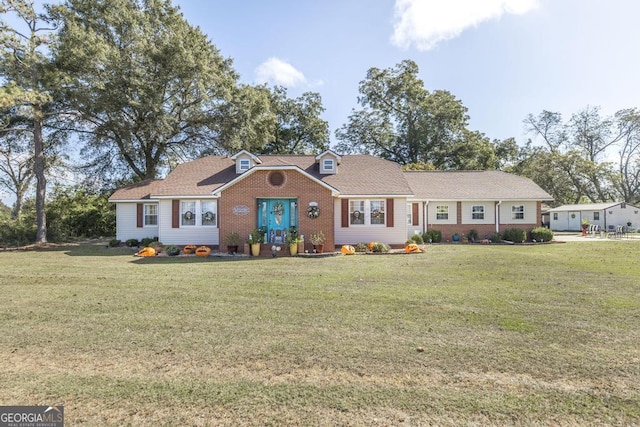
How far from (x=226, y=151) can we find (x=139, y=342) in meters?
25.0

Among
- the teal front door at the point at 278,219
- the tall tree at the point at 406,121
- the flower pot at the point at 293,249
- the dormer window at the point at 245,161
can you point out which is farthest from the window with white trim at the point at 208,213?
the tall tree at the point at 406,121

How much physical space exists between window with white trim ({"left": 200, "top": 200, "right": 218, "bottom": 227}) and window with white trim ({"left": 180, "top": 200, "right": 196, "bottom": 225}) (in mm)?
449

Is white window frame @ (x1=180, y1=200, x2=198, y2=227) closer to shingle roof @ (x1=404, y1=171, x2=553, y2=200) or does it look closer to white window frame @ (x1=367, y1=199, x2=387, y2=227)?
white window frame @ (x1=367, y1=199, x2=387, y2=227)

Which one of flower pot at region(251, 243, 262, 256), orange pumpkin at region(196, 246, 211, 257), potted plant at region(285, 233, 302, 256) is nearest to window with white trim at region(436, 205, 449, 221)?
potted plant at region(285, 233, 302, 256)

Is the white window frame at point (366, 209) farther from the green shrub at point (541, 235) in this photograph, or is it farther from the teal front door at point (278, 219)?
the green shrub at point (541, 235)

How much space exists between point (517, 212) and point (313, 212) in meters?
15.2

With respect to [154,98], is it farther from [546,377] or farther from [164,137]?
[546,377]

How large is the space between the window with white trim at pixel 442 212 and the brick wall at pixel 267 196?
9915 millimetres

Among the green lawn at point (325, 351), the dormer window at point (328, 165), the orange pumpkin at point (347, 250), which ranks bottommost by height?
the green lawn at point (325, 351)

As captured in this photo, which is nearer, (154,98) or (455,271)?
(455,271)

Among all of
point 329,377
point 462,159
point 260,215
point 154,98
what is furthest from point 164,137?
point 462,159

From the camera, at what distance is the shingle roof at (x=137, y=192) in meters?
20.5

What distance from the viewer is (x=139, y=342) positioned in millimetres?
4824

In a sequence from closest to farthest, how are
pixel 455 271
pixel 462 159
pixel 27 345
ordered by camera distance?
pixel 27 345
pixel 455 271
pixel 462 159
